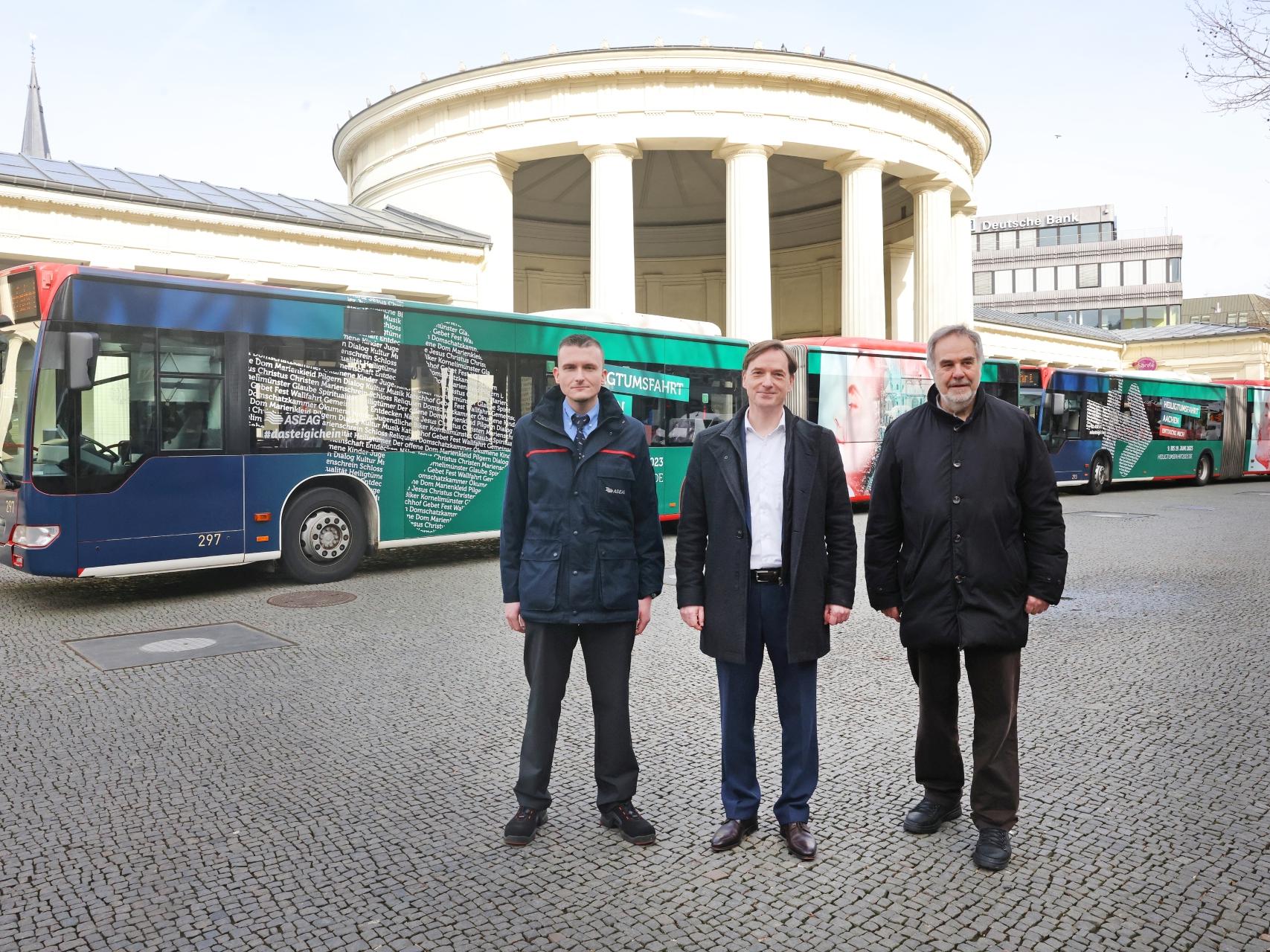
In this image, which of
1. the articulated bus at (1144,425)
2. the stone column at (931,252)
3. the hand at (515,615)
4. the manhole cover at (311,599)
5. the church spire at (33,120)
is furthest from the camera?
the church spire at (33,120)

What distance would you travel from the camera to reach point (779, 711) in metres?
3.84

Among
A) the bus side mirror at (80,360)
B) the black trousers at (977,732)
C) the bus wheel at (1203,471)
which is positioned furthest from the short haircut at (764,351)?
the bus wheel at (1203,471)

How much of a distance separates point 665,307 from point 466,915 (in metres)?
43.1

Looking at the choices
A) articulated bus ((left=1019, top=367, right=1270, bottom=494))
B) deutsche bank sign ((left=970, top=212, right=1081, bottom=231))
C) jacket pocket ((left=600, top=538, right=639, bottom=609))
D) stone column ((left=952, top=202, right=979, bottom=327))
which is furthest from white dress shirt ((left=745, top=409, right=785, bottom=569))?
deutsche bank sign ((left=970, top=212, right=1081, bottom=231))

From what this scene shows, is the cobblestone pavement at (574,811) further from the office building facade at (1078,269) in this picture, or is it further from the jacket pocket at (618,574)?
the office building facade at (1078,269)

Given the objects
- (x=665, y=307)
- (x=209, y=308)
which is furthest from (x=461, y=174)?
(x=209, y=308)

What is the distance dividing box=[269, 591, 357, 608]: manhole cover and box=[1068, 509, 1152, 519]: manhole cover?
1337 cm

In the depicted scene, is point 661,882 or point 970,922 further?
point 661,882

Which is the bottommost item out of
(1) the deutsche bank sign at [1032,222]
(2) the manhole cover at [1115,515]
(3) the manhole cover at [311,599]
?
(3) the manhole cover at [311,599]

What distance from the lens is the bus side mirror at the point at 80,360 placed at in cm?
870

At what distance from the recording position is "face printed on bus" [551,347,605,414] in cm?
394

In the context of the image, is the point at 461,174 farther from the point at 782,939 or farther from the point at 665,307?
the point at 782,939

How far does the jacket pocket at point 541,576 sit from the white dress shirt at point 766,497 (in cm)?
76

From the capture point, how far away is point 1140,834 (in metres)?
3.82
